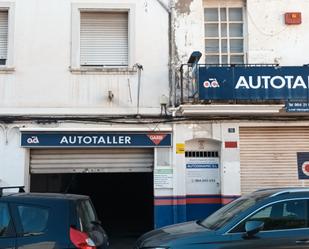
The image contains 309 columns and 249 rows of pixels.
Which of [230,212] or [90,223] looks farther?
[230,212]

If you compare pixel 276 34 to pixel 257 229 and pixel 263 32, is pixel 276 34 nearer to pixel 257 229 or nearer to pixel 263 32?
pixel 263 32

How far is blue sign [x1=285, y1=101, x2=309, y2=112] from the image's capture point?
11641mm

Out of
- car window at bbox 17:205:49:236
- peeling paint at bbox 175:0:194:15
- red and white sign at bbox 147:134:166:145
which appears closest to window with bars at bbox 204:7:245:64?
peeling paint at bbox 175:0:194:15

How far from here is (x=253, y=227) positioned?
620 centimetres

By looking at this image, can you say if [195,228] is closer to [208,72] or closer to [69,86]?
[208,72]

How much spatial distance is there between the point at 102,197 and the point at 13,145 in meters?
8.16

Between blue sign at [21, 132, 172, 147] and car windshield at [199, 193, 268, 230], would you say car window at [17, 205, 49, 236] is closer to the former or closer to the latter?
car windshield at [199, 193, 268, 230]

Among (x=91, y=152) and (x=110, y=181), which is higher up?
(x=91, y=152)

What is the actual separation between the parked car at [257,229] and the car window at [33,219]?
4.81 ft

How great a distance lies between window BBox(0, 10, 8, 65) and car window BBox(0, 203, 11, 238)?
7214 millimetres

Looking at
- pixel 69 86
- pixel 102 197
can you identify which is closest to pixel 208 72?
pixel 69 86

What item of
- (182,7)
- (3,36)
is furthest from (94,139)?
(182,7)

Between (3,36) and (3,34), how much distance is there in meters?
0.06

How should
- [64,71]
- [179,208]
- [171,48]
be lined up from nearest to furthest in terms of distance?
1. [179,208]
2. [64,71]
3. [171,48]
